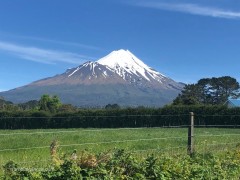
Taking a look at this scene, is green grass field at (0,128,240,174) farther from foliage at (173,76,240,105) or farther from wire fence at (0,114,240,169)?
foliage at (173,76,240,105)

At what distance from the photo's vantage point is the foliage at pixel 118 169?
626cm

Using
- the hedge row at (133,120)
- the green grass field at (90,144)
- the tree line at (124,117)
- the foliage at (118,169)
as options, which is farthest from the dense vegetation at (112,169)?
the hedge row at (133,120)

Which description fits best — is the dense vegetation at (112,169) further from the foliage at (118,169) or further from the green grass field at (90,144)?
the green grass field at (90,144)

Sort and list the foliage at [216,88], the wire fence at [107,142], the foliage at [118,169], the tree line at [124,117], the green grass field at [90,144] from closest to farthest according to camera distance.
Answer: the foliage at [118,169]
the green grass field at [90,144]
the wire fence at [107,142]
the tree line at [124,117]
the foliage at [216,88]

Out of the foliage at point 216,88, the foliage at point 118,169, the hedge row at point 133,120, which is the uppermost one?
the foliage at point 216,88

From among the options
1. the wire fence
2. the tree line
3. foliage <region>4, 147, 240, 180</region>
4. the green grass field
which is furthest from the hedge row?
foliage <region>4, 147, 240, 180</region>

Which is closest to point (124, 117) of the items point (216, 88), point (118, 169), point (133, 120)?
point (133, 120)

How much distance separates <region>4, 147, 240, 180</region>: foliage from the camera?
20.5ft

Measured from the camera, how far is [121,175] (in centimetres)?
676

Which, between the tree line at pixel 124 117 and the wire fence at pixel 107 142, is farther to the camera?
the tree line at pixel 124 117

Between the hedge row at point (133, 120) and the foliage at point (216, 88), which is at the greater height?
the foliage at point (216, 88)

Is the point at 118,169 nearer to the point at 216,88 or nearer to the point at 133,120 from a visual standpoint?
the point at 133,120

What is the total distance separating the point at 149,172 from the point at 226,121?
1064 inches

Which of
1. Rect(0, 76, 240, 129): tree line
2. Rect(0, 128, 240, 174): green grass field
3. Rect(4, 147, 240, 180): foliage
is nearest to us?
Rect(4, 147, 240, 180): foliage
